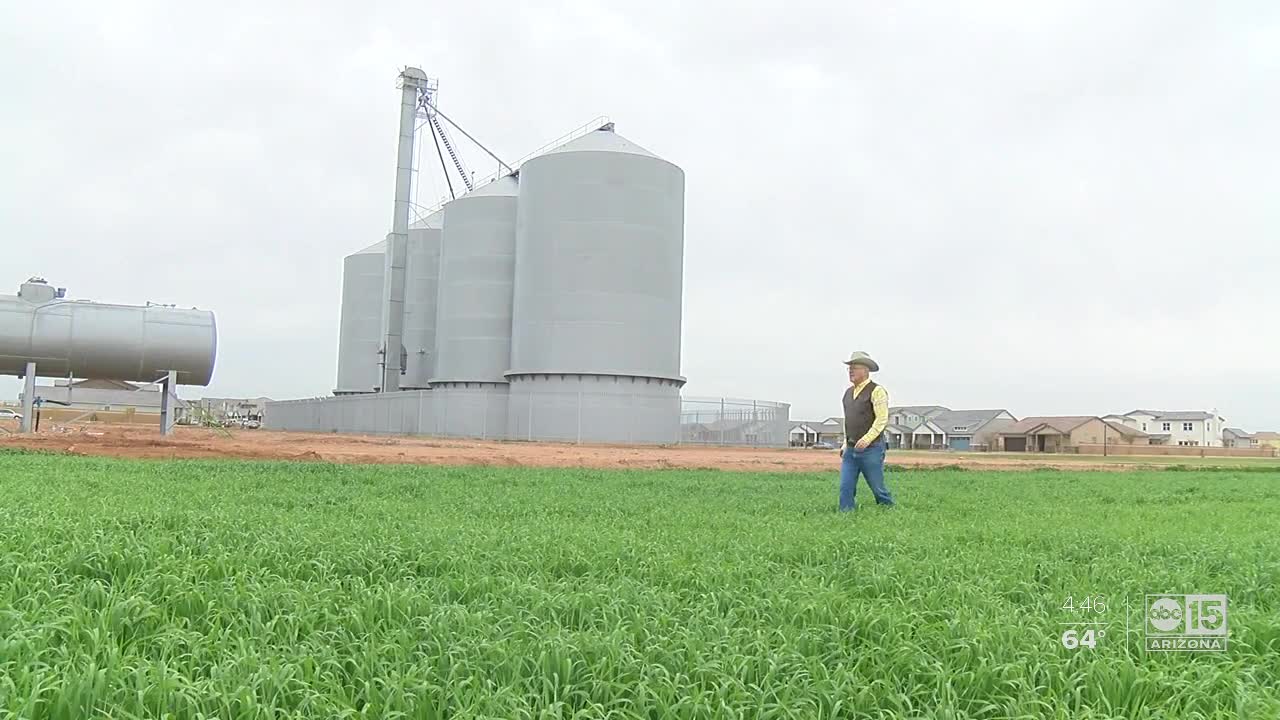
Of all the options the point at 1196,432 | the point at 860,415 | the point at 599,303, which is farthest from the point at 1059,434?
A: the point at 860,415

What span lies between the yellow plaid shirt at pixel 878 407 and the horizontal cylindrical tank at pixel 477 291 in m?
31.7

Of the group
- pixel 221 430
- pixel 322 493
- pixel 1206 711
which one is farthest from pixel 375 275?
pixel 1206 711

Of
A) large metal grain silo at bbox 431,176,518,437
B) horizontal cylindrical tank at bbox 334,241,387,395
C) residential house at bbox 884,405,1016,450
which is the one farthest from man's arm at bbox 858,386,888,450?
residential house at bbox 884,405,1016,450

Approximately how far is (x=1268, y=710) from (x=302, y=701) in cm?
319

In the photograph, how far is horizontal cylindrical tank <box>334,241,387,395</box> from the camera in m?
54.9

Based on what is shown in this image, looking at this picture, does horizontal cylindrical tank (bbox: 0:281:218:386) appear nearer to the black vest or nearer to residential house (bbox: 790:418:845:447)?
the black vest

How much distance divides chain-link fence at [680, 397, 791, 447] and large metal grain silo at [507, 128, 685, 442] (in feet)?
4.20

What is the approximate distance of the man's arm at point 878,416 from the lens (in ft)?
29.4

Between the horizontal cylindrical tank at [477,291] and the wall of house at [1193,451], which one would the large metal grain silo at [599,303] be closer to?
the horizontal cylindrical tank at [477,291]

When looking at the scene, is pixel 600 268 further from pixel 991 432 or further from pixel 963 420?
pixel 963 420

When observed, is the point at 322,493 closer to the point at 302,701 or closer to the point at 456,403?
the point at 302,701

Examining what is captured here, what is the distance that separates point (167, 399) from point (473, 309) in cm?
1812

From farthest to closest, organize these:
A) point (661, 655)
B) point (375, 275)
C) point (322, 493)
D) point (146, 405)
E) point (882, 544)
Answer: point (146, 405)
point (375, 275)
point (322, 493)
point (882, 544)
point (661, 655)

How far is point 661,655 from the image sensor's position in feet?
10.4
